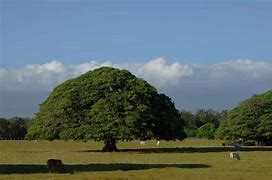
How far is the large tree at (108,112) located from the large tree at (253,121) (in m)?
18.1

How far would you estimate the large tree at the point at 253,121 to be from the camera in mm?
78312

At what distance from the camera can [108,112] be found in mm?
59125

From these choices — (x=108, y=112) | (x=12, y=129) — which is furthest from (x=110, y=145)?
(x=12, y=129)

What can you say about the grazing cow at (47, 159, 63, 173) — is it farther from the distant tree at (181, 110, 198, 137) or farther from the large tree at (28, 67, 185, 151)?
the distant tree at (181, 110, 198, 137)

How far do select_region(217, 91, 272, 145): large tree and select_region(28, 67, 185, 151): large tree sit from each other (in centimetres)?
1812

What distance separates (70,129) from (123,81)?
7.70 meters

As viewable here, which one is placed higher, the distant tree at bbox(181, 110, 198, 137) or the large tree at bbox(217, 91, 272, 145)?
the distant tree at bbox(181, 110, 198, 137)

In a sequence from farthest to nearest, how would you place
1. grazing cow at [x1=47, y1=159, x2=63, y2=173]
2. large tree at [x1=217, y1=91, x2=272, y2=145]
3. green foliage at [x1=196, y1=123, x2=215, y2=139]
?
green foliage at [x1=196, y1=123, x2=215, y2=139], large tree at [x1=217, y1=91, x2=272, y2=145], grazing cow at [x1=47, y1=159, x2=63, y2=173]

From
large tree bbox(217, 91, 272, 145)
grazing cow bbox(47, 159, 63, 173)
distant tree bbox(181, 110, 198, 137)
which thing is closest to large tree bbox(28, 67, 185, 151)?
large tree bbox(217, 91, 272, 145)

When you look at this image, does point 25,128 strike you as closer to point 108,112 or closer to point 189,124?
point 189,124

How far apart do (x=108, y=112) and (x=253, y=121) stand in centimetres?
2770

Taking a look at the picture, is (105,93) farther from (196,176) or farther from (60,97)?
(196,176)

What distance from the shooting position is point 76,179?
27.1 meters

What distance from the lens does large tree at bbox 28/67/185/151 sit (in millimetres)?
58281
